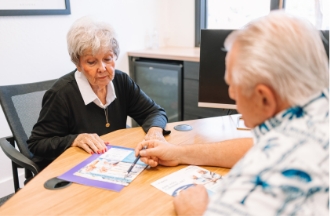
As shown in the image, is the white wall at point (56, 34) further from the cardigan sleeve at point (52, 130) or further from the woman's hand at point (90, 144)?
the woman's hand at point (90, 144)

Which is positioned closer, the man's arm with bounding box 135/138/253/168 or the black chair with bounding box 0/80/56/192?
the man's arm with bounding box 135/138/253/168

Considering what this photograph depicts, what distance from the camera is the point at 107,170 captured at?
3.82 feet

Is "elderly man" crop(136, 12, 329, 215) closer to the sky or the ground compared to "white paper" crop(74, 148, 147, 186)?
closer to the sky

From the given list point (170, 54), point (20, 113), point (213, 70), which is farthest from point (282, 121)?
point (170, 54)

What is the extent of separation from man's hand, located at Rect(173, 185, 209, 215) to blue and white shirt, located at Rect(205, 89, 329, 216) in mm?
241

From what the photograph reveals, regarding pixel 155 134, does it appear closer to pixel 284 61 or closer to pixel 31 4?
pixel 284 61

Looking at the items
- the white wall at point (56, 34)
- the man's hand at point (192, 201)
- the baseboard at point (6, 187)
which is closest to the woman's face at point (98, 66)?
the white wall at point (56, 34)

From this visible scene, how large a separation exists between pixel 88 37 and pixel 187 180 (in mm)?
827

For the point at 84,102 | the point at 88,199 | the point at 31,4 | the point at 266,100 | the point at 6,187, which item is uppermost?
the point at 31,4

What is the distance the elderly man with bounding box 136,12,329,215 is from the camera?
587 mm

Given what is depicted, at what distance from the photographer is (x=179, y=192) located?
1012 mm

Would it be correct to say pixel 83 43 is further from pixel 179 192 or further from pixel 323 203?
pixel 323 203

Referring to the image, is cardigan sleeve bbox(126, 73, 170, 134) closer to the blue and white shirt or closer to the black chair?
the black chair

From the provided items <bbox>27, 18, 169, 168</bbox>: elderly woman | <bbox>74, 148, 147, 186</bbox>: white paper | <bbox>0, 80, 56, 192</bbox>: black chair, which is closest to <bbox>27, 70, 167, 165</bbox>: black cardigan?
<bbox>27, 18, 169, 168</bbox>: elderly woman
